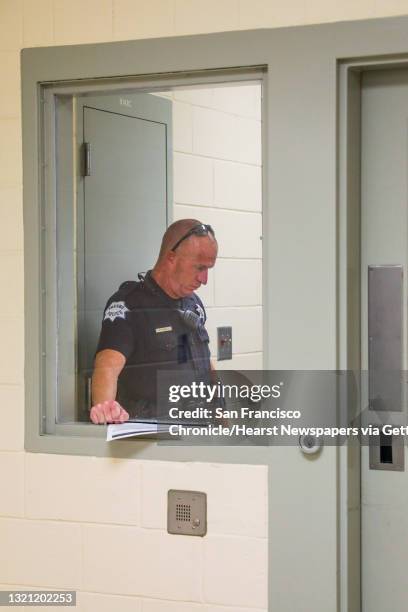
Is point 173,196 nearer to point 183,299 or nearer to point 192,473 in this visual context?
point 183,299

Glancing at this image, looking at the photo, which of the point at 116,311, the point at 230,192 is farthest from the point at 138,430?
the point at 230,192

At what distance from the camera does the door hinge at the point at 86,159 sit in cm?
277

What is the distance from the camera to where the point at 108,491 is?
272 centimetres

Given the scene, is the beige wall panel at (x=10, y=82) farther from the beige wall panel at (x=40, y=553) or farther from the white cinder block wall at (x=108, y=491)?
the beige wall panel at (x=40, y=553)

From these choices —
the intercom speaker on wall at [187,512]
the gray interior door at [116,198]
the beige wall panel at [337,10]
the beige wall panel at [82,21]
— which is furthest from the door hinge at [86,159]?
the intercom speaker on wall at [187,512]

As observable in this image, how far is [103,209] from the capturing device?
2.77m

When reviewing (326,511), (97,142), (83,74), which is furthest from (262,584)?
(83,74)

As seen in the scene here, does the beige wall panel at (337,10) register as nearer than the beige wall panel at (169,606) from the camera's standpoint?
Yes

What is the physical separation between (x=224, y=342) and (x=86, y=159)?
72cm

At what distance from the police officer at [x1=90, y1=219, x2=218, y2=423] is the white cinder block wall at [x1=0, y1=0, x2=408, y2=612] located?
0.36 ft

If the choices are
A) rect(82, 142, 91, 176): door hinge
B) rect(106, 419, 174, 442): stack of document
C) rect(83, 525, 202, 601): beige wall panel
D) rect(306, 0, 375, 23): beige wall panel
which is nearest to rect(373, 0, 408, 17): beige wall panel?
rect(306, 0, 375, 23): beige wall panel

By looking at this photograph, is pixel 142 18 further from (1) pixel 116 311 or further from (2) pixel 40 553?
(2) pixel 40 553

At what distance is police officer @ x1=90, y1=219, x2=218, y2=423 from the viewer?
2662mm

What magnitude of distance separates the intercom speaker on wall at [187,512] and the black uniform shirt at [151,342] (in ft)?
0.84
